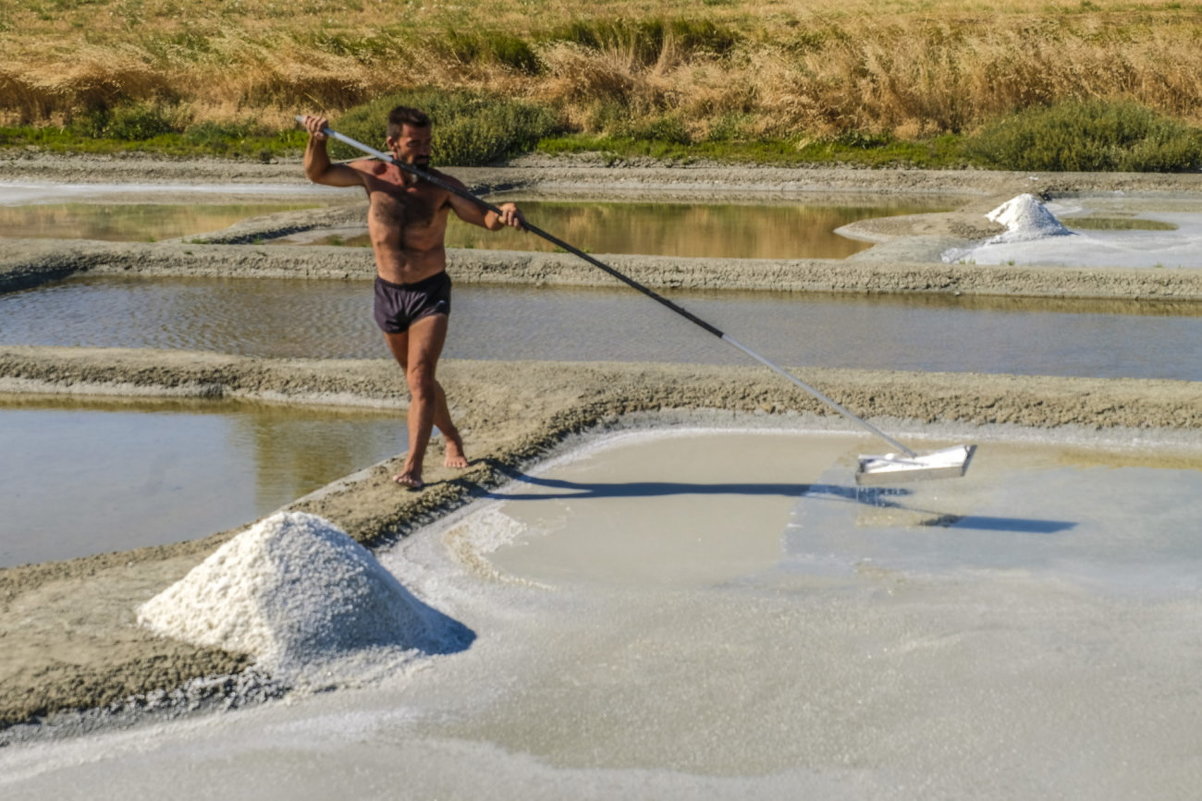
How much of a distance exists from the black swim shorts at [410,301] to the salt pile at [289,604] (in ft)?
4.28

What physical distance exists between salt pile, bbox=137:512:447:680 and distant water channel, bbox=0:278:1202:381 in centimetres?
396

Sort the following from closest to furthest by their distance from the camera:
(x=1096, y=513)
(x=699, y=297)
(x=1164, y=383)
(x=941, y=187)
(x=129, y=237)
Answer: (x=1096, y=513)
(x=1164, y=383)
(x=699, y=297)
(x=129, y=237)
(x=941, y=187)

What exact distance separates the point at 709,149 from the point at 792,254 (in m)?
6.63

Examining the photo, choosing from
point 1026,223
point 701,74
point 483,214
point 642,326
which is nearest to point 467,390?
point 483,214

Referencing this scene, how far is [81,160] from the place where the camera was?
18234 millimetres

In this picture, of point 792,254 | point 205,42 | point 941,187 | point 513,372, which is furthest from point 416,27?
point 513,372

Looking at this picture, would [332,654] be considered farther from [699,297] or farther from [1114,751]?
[699,297]

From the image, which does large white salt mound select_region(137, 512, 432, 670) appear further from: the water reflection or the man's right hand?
the water reflection

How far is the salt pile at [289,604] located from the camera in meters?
3.62

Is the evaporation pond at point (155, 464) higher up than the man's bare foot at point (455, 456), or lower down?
lower down

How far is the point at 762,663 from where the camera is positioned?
364 centimetres

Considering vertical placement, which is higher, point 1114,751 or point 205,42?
point 205,42

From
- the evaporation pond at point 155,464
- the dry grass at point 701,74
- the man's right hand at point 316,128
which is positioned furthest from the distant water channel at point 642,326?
the dry grass at point 701,74

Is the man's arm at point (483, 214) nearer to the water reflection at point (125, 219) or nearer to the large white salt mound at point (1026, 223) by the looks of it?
the large white salt mound at point (1026, 223)
